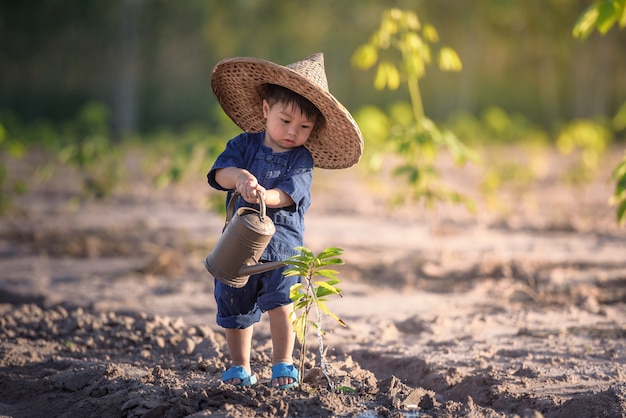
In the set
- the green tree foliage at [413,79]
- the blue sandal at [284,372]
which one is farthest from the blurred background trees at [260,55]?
the blue sandal at [284,372]

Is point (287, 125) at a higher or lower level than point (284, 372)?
higher

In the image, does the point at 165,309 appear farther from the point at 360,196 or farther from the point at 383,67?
the point at 360,196

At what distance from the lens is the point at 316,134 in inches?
118

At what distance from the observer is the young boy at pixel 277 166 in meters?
2.78

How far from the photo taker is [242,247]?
2584 mm

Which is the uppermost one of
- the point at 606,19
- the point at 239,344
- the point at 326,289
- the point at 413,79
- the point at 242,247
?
the point at 413,79

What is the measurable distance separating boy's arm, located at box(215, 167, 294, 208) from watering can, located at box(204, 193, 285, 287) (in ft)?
0.14

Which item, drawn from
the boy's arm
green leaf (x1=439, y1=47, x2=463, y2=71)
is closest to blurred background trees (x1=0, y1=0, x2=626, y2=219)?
green leaf (x1=439, y1=47, x2=463, y2=71)

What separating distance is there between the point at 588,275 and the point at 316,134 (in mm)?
3168

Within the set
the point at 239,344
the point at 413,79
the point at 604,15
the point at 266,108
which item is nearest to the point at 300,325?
the point at 239,344

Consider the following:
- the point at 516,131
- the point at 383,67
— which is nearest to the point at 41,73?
the point at 516,131

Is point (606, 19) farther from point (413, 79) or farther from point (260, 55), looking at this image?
point (260, 55)

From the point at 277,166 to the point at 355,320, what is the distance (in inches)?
63.5

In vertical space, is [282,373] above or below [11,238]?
below
